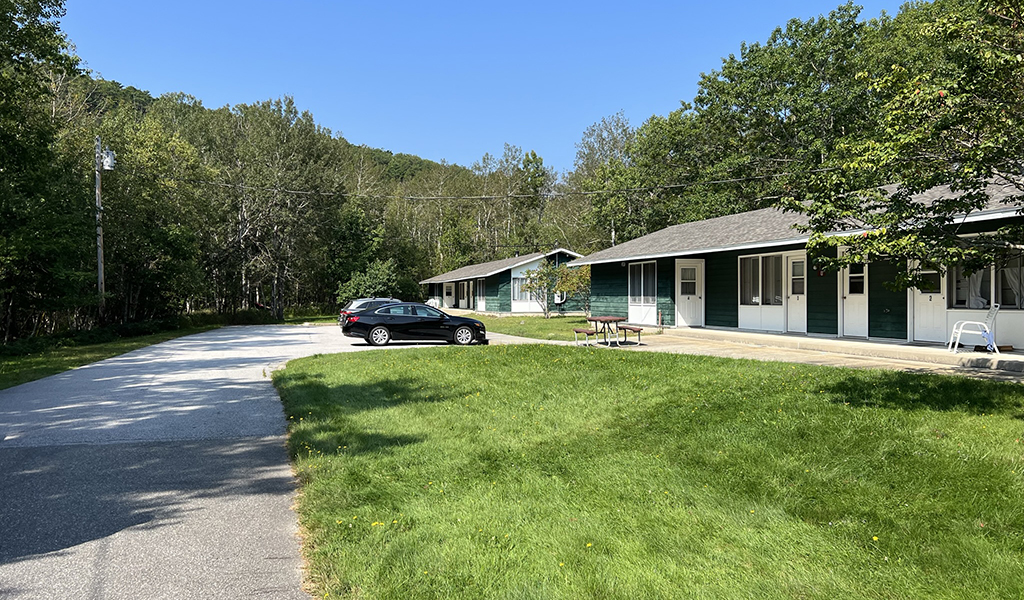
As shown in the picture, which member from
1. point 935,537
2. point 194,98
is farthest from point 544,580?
point 194,98

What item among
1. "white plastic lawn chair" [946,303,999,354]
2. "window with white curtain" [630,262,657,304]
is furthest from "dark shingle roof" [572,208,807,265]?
"white plastic lawn chair" [946,303,999,354]

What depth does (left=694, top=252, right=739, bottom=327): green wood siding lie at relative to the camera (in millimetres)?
18078

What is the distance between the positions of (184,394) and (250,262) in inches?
1420

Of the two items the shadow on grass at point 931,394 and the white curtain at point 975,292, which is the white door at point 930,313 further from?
the shadow on grass at point 931,394

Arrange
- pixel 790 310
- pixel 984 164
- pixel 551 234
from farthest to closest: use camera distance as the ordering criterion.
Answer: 1. pixel 551 234
2. pixel 790 310
3. pixel 984 164

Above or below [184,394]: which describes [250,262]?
above

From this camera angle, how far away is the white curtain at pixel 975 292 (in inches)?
461

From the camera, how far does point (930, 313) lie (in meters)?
12.6

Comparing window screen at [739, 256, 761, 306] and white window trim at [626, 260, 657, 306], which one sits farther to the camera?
white window trim at [626, 260, 657, 306]

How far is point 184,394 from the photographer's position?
9531 millimetres

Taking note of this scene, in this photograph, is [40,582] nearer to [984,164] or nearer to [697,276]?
[984,164]

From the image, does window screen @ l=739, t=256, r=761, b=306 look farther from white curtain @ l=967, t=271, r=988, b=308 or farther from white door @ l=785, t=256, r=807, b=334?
white curtain @ l=967, t=271, r=988, b=308

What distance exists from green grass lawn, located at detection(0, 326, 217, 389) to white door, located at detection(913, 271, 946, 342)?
1793cm

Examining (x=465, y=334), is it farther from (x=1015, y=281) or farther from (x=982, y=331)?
(x=1015, y=281)
